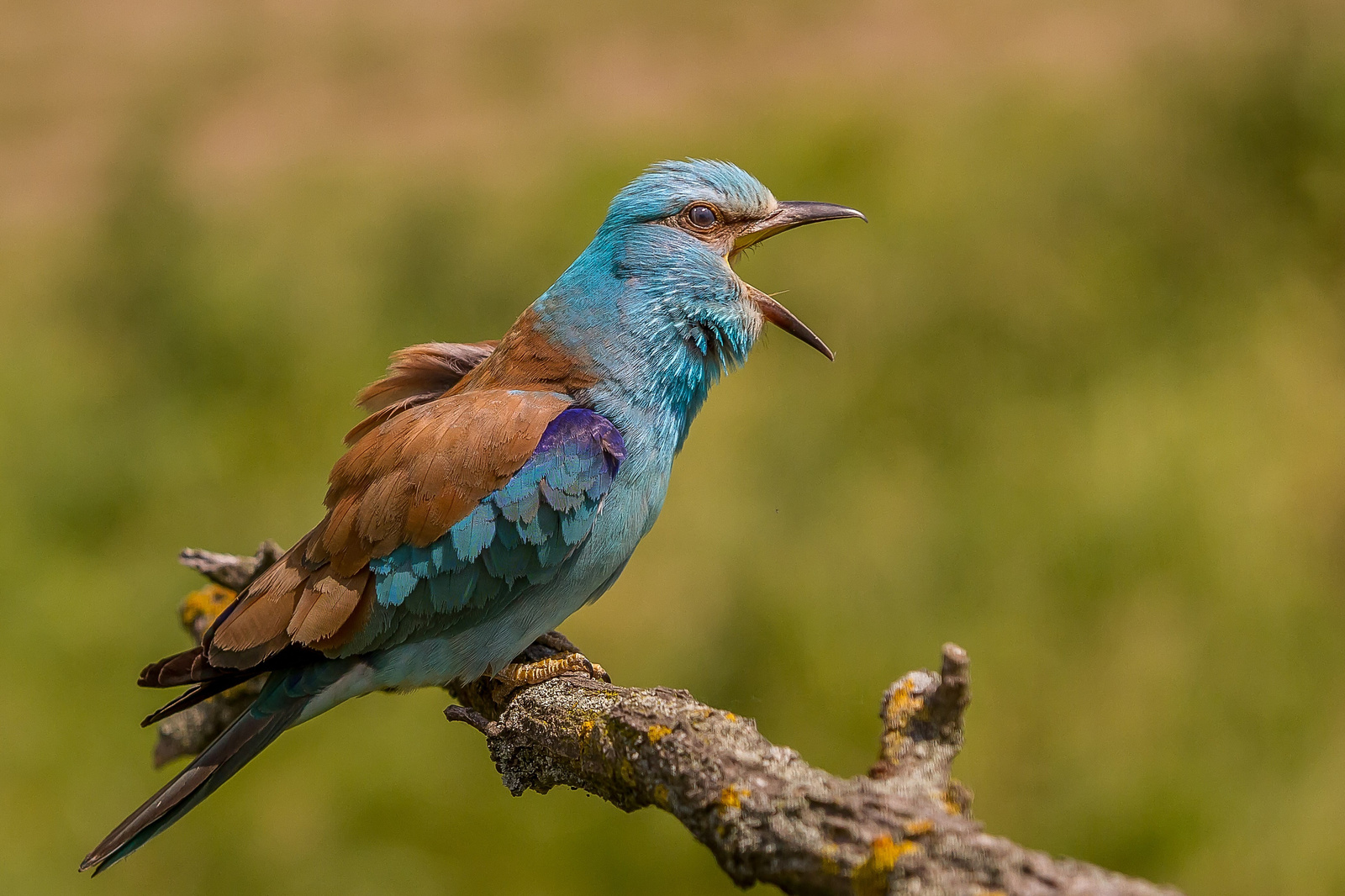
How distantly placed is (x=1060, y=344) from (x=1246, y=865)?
8.58 ft

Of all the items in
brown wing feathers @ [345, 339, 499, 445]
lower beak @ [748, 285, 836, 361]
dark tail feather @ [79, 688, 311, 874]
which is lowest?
dark tail feather @ [79, 688, 311, 874]

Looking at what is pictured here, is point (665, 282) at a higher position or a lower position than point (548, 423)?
higher

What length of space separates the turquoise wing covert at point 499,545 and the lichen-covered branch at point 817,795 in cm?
68

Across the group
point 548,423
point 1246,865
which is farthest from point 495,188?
point 1246,865

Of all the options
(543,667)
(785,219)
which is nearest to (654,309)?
(785,219)

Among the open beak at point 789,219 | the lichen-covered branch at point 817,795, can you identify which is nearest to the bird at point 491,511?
the open beak at point 789,219

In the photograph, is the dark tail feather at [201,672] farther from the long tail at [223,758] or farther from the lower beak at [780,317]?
the lower beak at [780,317]

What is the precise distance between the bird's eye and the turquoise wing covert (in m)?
0.81

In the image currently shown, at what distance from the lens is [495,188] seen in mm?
7926

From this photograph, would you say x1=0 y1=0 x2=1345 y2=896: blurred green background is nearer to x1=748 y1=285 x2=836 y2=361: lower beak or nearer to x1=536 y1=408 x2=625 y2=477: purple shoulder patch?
x1=748 y1=285 x2=836 y2=361: lower beak

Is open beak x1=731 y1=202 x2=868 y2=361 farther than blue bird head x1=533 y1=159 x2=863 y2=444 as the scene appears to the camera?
Yes

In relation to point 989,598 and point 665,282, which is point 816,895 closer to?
point 665,282

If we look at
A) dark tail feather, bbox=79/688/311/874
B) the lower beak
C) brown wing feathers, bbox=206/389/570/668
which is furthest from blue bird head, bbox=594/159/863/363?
dark tail feather, bbox=79/688/311/874

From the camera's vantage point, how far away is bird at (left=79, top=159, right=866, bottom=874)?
126 inches
